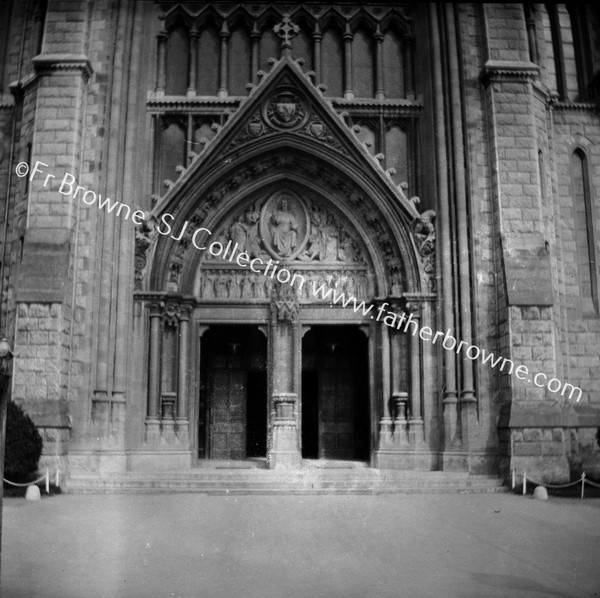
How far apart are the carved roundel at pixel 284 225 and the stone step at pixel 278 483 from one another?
5.57 metres

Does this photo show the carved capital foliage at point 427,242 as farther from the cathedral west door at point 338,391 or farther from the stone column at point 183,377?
the stone column at point 183,377

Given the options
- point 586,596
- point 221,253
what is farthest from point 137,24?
point 586,596

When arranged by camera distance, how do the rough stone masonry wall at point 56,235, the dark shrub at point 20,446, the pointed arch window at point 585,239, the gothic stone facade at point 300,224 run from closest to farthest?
the dark shrub at point 20,446 → the rough stone masonry wall at point 56,235 → the gothic stone facade at point 300,224 → the pointed arch window at point 585,239

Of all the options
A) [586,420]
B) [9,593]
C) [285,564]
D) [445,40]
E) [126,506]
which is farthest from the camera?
[445,40]

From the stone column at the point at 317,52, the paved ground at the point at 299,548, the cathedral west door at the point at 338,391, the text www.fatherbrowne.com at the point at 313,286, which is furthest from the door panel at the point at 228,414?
the stone column at the point at 317,52

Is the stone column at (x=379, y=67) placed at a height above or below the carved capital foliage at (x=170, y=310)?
above

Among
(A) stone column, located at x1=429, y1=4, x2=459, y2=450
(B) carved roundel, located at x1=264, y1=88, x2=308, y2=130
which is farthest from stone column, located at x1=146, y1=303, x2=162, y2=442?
(A) stone column, located at x1=429, y1=4, x2=459, y2=450

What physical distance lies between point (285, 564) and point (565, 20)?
14.8 meters

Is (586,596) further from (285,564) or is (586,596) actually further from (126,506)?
(126,506)

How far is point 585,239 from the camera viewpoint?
15578mm

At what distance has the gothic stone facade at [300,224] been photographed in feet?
45.8

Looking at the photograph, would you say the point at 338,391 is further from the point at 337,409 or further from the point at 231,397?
the point at 231,397

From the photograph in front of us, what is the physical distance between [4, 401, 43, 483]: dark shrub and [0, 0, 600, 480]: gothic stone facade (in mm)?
695

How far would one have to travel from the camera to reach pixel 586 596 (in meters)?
5.83
